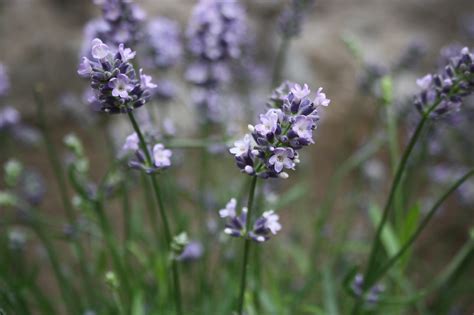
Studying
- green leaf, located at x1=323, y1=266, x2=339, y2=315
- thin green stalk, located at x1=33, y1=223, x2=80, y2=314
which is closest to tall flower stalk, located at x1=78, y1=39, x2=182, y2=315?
thin green stalk, located at x1=33, y1=223, x2=80, y2=314

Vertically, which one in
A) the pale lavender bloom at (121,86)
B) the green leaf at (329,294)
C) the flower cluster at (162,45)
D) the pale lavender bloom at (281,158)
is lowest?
the green leaf at (329,294)

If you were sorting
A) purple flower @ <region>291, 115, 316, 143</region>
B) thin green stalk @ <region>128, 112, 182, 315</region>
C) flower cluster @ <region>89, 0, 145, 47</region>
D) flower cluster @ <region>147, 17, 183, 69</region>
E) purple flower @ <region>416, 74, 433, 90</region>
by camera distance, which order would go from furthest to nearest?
flower cluster @ <region>147, 17, 183, 69</region> → flower cluster @ <region>89, 0, 145, 47</region> → purple flower @ <region>416, 74, 433, 90</region> → thin green stalk @ <region>128, 112, 182, 315</region> → purple flower @ <region>291, 115, 316, 143</region>

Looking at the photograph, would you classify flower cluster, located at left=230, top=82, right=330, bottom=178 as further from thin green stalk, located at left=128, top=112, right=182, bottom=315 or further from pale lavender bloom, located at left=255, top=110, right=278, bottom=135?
thin green stalk, located at left=128, top=112, right=182, bottom=315

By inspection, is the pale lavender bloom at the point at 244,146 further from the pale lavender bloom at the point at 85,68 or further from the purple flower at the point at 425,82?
the purple flower at the point at 425,82

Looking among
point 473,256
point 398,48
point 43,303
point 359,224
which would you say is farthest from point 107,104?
point 398,48

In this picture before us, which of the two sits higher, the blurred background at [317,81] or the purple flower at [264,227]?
the blurred background at [317,81]

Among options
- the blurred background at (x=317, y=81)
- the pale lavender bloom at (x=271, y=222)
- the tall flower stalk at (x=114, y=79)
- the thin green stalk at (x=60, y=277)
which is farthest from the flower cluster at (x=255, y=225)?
the blurred background at (x=317, y=81)

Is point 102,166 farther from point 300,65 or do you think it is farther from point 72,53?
point 300,65
